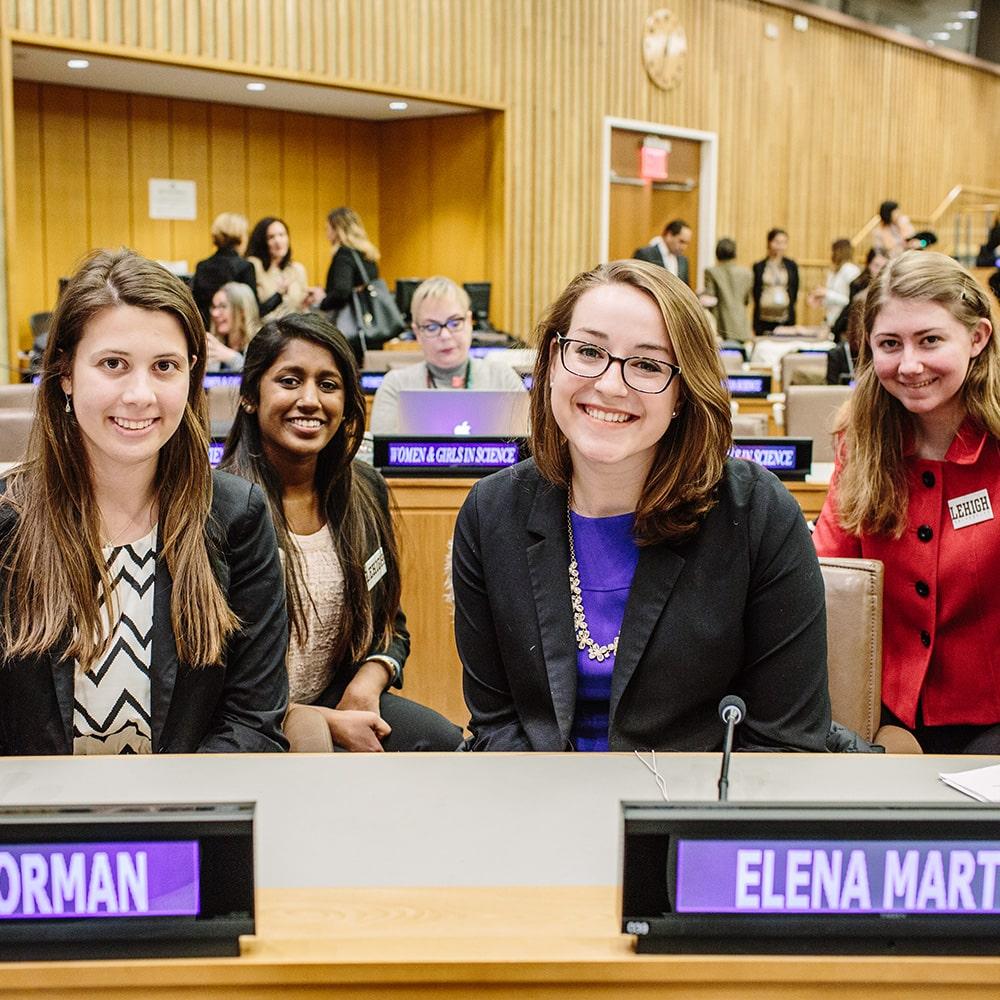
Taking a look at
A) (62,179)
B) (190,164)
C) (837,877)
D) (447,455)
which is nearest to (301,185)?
(190,164)

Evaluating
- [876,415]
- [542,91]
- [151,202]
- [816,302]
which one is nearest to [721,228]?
[816,302]

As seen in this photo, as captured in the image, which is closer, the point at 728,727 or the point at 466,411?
the point at 728,727

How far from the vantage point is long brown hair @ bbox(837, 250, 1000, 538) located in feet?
7.32

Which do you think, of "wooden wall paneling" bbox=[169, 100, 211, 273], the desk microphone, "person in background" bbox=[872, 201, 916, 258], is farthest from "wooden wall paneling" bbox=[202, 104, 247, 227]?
the desk microphone

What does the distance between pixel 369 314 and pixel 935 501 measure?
19.0 feet

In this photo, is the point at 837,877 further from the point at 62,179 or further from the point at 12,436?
the point at 62,179

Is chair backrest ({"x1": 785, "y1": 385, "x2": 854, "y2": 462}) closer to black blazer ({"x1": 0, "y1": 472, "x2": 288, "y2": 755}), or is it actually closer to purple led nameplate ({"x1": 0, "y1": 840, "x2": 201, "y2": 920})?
black blazer ({"x1": 0, "y1": 472, "x2": 288, "y2": 755})

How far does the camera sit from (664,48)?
1180 centimetres

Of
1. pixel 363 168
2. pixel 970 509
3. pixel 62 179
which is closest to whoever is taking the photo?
pixel 970 509

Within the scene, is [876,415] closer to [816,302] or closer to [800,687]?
[800,687]

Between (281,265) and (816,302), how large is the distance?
7383 millimetres

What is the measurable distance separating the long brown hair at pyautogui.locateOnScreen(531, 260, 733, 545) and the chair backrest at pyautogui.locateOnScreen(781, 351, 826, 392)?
16.5 feet

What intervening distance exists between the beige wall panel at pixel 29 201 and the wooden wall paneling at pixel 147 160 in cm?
76

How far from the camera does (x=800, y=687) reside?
1.68 m
